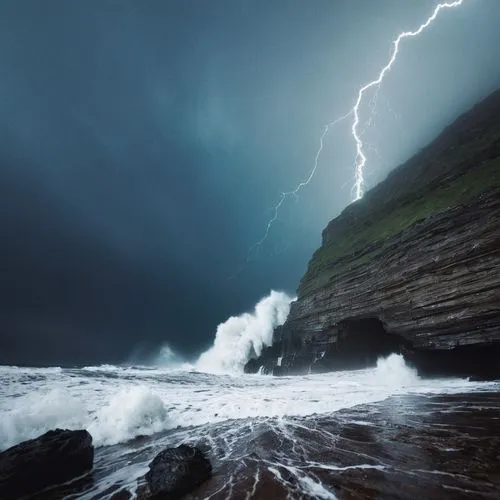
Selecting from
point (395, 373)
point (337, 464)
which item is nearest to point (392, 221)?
point (395, 373)

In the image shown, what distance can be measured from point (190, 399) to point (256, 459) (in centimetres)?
936

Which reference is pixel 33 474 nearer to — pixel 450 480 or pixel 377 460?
pixel 377 460

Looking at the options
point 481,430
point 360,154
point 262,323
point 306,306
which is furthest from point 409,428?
point 360,154

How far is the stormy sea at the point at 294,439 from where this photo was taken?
421 cm

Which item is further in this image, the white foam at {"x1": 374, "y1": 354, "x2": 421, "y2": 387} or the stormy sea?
the white foam at {"x1": 374, "y1": 354, "x2": 421, "y2": 387}

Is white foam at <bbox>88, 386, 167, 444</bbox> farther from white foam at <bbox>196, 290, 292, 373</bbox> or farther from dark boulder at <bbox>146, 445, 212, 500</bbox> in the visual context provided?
white foam at <bbox>196, 290, 292, 373</bbox>

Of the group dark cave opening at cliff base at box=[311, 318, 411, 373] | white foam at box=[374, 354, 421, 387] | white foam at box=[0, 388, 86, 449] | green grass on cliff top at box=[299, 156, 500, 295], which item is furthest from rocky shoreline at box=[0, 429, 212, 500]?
dark cave opening at cliff base at box=[311, 318, 411, 373]

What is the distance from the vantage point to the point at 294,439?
6852 mm

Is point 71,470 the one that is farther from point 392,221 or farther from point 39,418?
point 392,221

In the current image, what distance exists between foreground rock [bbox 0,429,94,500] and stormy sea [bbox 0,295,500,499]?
0.36m

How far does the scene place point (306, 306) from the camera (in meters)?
32.9

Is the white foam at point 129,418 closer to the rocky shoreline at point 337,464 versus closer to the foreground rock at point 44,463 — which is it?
the rocky shoreline at point 337,464

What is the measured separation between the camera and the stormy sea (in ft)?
13.8

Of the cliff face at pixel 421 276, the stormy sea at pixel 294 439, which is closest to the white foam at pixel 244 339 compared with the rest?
the cliff face at pixel 421 276
